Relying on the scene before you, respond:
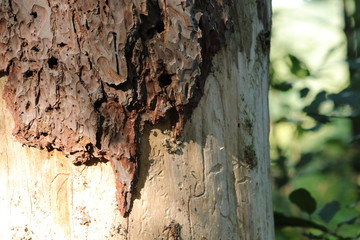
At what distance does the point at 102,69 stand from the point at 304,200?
1.23 m

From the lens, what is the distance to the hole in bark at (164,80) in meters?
1.06

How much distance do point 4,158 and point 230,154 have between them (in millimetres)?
503

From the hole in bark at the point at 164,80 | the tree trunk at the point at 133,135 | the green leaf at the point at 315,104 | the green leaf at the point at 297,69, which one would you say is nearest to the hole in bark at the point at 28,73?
the tree trunk at the point at 133,135

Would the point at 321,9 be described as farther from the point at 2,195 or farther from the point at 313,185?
the point at 2,195

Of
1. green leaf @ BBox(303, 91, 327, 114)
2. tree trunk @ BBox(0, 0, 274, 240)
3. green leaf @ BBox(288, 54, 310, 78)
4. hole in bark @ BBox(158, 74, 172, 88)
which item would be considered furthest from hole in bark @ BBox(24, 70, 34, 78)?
green leaf @ BBox(288, 54, 310, 78)

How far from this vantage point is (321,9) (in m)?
5.26

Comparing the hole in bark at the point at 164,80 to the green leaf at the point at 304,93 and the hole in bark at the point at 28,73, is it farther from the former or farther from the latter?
the green leaf at the point at 304,93

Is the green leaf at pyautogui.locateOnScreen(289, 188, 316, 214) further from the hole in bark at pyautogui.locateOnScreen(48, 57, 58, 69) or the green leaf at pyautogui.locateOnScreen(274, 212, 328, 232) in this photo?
the hole in bark at pyautogui.locateOnScreen(48, 57, 58, 69)

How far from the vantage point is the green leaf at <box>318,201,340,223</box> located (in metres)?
2.08

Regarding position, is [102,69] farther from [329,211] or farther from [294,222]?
[329,211]

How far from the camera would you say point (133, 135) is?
107 cm

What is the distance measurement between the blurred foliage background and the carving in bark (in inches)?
40.8

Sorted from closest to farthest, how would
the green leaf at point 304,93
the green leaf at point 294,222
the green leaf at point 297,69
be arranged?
1. the green leaf at point 294,222
2. the green leaf at point 304,93
3. the green leaf at point 297,69

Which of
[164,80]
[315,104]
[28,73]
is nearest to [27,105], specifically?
[28,73]
